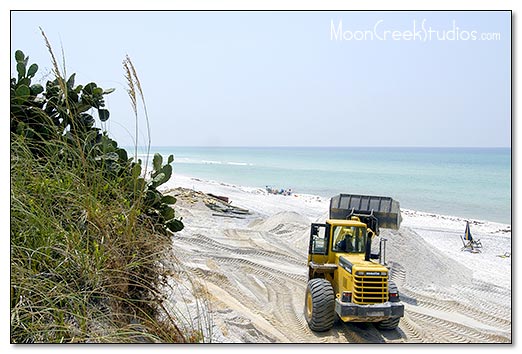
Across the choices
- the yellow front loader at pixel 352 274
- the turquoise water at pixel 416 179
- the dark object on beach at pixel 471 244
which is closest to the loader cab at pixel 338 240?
the yellow front loader at pixel 352 274

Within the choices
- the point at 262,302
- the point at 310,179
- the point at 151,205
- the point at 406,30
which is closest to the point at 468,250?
the point at 262,302

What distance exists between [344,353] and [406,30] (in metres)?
3.06

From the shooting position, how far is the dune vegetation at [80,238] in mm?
3031

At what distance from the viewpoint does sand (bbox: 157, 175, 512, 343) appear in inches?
213

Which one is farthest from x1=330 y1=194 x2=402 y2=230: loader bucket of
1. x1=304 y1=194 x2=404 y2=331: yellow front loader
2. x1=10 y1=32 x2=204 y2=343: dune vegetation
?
x1=10 y1=32 x2=204 y2=343: dune vegetation

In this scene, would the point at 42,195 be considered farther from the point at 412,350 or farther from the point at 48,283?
the point at 412,350

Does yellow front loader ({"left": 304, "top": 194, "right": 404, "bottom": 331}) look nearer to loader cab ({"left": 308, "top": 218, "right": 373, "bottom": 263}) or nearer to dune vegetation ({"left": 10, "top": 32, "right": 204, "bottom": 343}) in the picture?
loader cab ({"left": 308, "top": 218, "right": 373, "bottom": 263})

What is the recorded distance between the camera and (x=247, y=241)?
11.7m

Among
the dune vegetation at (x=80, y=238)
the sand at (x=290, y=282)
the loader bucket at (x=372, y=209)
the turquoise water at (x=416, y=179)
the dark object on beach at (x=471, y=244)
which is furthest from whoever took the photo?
the turquoise water at (x=416, y=179)

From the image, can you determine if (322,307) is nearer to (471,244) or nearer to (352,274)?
(352,274)

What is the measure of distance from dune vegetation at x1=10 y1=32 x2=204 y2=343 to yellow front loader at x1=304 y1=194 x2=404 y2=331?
265 cm

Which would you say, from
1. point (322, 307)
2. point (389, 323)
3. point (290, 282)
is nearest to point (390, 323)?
point (389, 323)

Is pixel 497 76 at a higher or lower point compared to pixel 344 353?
higher

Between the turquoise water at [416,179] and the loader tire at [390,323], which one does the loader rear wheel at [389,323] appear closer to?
the loader tire at [390,323]
